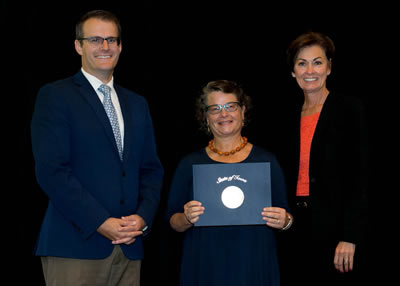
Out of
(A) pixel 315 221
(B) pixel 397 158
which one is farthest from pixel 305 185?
(B) pixel 397 158

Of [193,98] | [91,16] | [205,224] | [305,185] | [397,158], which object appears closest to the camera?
[205,224]

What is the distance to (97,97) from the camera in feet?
7.69

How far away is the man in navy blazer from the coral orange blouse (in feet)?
2.76

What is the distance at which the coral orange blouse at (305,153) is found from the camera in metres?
2.62

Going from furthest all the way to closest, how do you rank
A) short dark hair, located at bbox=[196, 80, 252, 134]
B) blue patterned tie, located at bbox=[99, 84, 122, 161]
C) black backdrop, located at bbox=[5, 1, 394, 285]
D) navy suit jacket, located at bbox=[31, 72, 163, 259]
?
black backdrop, located at bbox=[5, 1, 394, 285] → short dark hair, located at bbox=[196, 80, 252, 134] → blue patterned tie, located at bbox=[99, 84, 122, 161] → navy suit jacket, located at bbox=[31, 72, 163, 259]

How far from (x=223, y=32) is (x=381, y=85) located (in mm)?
1245

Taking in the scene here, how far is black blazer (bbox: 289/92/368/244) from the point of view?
2449 millimetres

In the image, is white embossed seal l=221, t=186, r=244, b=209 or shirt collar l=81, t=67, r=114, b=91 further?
shirt collar l=81, t=67, r=114, b=91

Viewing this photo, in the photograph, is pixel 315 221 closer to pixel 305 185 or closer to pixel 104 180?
pixel 305 185

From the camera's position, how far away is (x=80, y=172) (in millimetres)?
2229

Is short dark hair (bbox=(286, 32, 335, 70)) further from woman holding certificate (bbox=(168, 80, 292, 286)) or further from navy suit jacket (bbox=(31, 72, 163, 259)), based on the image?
navy suit jacket (bbox=(31, 72, 163, 259))

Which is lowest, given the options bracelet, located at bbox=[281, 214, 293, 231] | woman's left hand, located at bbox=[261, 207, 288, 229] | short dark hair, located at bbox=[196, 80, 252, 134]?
bracelet, located at bbox=[281, 214, 293, 231]

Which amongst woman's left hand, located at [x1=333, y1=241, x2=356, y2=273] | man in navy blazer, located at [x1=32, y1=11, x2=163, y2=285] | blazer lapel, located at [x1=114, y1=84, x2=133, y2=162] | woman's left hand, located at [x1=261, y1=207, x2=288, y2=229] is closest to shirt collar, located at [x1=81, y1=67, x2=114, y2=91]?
man in navy blazer, located at [x1=32, y1=11, x2=163, y2=285]

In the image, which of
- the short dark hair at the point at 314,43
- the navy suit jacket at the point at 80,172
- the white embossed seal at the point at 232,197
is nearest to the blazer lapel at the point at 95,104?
the navy suit jacket at the point at 80,172
